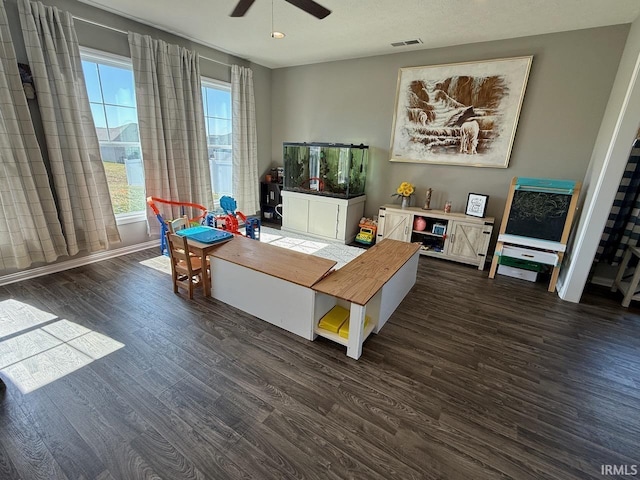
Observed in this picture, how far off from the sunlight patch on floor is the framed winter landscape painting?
400 cm

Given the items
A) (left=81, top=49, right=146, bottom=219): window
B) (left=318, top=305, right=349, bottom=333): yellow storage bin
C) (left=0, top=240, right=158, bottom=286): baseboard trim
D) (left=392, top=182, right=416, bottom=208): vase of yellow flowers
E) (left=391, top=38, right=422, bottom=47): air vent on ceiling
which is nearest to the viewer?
(left=318, top=305, right=349, bottom=333): yellow storage bin

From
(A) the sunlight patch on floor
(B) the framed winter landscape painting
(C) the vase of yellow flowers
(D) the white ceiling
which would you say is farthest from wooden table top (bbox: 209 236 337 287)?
(B) the framed winter landscape painting

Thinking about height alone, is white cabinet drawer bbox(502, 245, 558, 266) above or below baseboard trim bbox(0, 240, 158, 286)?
above

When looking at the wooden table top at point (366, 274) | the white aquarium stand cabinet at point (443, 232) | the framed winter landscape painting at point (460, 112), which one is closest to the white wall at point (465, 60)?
the framed winter landscape painting at point (460, 112)

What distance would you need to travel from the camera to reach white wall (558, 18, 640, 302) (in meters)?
2.38

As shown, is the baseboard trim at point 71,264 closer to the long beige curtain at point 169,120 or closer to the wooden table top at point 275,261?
the long beige curtain at point 169,120

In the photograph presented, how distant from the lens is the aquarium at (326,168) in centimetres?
421

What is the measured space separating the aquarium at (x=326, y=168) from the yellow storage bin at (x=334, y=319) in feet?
7.54

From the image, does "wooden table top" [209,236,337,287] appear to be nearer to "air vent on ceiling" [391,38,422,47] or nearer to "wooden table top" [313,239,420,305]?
"wooden table top" [313,239,420,305]

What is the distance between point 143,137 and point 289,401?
3353mm

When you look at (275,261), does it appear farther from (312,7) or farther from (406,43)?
(406,43)

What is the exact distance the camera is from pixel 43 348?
1917 mm

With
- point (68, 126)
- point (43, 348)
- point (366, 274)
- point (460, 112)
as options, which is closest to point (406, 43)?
point (460, 112)

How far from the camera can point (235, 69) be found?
429cm
